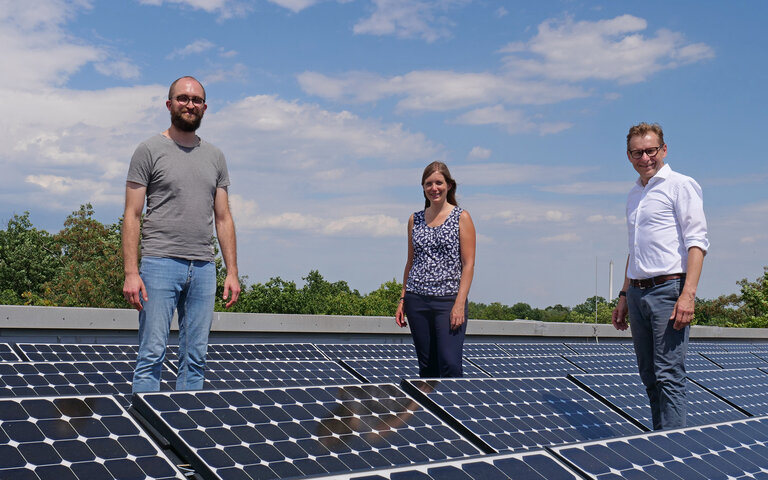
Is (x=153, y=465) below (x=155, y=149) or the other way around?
below

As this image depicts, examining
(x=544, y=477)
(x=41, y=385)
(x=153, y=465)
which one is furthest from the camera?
(x=41, y=385)

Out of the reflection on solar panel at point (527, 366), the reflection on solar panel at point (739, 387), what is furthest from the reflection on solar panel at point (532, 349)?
the reflection on solar panel at point (739, 387)

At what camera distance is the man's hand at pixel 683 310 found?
4.74 meters

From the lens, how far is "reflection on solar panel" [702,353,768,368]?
33.8 feet

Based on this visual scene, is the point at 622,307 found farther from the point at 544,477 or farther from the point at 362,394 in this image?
the point at 544,477

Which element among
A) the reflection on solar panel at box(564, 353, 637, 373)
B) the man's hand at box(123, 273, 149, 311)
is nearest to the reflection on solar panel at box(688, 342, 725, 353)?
the reflection on solar panel at box(564, 353, 637, 373)

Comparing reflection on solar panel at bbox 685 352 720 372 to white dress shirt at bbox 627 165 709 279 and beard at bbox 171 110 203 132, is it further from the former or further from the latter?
beard at bbox 171 110 203 132

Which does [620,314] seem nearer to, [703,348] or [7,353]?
[7,353]

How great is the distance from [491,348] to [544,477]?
741 centimetres

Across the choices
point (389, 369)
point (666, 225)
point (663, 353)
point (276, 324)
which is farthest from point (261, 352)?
point (666, 225)

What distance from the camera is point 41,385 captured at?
4.77 meters

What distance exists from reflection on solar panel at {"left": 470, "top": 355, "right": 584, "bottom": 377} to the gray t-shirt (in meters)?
3.57

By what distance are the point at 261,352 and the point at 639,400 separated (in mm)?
4139

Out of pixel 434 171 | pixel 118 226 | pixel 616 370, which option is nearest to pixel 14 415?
pixel 434 171
